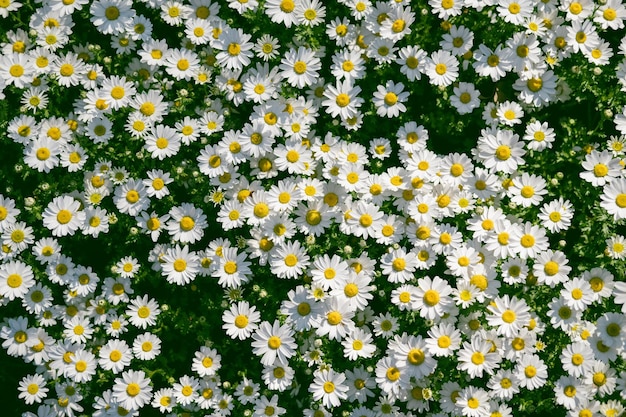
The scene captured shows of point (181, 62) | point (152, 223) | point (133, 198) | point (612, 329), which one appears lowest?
point (612, 329)

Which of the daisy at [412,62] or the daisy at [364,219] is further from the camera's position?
the daisy at [412,62]

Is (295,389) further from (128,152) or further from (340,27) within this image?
(340,27)

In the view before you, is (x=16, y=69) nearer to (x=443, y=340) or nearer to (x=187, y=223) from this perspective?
(x=187, y=223)

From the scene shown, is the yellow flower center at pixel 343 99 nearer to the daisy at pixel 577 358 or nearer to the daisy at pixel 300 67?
the daisy at pixel 300 67

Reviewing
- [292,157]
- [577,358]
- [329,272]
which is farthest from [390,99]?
[577,358]

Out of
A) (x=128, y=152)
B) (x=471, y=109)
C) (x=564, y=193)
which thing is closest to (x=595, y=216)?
(x=564, y=193)

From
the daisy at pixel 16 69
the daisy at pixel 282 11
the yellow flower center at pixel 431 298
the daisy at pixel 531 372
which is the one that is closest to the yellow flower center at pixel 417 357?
the yellow flower center at pixel 431 298

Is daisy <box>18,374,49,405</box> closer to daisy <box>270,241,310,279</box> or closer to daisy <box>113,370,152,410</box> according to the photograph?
daisy <box>113,370,152,410</box>
